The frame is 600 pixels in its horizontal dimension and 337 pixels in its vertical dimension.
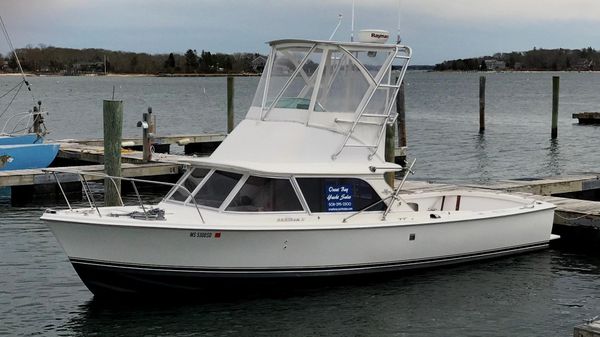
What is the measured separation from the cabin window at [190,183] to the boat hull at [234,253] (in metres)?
1.47

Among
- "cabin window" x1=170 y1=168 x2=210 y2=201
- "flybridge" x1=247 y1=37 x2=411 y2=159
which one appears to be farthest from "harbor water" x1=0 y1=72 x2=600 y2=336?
"flybridge" x1=247 y1=37 x2=411 y2=159

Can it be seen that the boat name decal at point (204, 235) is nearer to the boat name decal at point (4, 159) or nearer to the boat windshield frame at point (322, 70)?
the boat windshield frame at point (322, 70)

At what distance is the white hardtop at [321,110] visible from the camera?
47.1 ft

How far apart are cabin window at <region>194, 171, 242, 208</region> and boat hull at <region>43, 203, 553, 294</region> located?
3.01 ft

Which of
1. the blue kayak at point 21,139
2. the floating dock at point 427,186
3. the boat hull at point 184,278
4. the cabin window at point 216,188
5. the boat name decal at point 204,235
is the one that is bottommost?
the boat hull at point 184,278

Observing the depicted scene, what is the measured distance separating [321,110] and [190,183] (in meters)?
2.58

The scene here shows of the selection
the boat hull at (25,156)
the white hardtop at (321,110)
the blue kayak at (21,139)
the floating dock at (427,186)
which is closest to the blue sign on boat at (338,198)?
the white hardtop at (321,110)

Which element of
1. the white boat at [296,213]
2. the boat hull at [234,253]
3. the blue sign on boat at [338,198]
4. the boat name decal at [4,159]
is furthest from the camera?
the boat name decal at [4,159]

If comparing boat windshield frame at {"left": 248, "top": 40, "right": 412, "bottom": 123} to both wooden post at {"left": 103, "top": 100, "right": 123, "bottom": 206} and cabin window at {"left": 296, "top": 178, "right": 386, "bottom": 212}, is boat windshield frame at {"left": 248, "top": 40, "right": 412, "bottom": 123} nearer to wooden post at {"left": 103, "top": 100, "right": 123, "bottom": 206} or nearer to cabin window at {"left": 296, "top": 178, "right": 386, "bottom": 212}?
cabin window at {"left": 296, "top": 178, "right": 386, "bottom": 212}

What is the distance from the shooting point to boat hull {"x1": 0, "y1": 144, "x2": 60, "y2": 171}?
2612 centimetres

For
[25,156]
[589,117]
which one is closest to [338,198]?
[25,156]

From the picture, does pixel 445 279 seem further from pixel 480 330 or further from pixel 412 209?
pixel 480 330

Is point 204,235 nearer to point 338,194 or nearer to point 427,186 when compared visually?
point 338,194

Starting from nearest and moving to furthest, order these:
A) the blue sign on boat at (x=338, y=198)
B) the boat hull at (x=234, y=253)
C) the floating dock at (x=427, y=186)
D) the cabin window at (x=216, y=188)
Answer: the boat hull at (x=234, y=253) < the cabin window at (x=216, y=188) < the blue sign on boat at (x=338, y=198) < the floating dock at (x=427, y=186)
